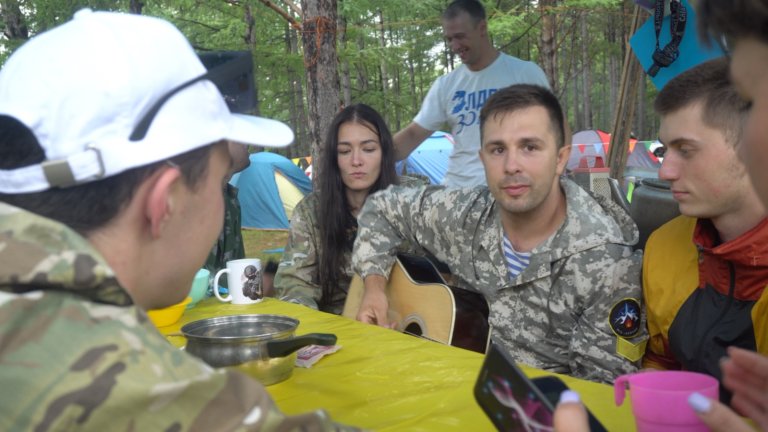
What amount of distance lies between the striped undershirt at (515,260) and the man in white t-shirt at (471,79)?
76.7 inches

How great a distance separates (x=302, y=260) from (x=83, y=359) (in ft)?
7.59

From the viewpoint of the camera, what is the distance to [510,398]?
930mm

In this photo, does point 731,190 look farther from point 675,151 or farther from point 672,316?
point 672,316

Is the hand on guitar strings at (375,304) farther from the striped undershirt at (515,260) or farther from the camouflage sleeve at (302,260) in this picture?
the striped undershirt at (515,260)

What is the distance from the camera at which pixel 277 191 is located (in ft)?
33.7

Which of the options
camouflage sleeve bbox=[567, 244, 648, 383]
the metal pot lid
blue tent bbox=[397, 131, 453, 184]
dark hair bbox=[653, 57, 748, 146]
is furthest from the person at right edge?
blue tent bbox=[397, 131, 453, 184]

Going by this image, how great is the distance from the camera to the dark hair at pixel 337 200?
304 centimetres

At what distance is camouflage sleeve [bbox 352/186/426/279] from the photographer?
2727 mm

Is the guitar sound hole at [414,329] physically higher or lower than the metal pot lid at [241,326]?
lower

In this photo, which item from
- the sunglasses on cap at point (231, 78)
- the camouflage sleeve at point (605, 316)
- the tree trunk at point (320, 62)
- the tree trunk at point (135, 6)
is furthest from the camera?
the tree trunk at point (135, 6)

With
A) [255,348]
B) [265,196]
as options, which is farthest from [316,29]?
[265,196]

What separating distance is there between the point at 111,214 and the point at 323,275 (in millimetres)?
2166

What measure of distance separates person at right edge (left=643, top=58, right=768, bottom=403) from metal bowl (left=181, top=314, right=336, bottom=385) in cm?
101

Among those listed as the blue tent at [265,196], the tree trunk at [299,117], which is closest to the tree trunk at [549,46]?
the blue tent at [265,196]
